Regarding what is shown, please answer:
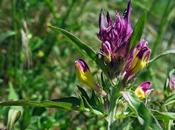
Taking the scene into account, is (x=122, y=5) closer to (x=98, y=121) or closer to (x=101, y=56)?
(x=98, y=121)

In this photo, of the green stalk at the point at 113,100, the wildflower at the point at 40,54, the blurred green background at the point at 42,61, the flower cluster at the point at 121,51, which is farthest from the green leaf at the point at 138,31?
the wildflower at the point at 40,54

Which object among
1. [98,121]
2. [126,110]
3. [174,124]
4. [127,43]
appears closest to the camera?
[127,43]

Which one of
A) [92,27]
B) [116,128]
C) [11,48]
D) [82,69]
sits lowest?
[116,128]

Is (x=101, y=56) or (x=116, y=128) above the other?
(x=101, y=56)

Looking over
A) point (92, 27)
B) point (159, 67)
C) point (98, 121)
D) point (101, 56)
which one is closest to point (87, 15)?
point (92, 27)

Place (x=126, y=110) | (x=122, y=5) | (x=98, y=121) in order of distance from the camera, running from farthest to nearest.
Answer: (x=122, y=5)
(x=98, y=121)
(x=126, y=110)

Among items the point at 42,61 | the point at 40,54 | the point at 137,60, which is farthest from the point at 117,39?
the point at 42,61
